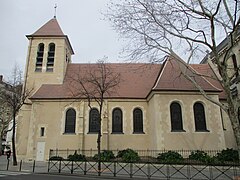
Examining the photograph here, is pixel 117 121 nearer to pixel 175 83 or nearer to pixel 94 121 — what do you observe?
pixel 94 121

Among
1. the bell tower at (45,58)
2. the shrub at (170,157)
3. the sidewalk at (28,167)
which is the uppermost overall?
the bell tower at (45,58)

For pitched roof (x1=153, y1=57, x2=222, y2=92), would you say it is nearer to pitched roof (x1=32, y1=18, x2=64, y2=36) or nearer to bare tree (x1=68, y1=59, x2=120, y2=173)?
bare tree (x1=68, y1=59, x2=120, y2=173)

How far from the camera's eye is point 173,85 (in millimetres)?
21828

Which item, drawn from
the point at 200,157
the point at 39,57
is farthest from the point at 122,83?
the point at 200,157

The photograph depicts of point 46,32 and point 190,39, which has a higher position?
point 46,32

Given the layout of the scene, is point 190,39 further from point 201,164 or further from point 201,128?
point 201,128

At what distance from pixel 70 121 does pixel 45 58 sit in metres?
9.32

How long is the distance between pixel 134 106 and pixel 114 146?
496cm

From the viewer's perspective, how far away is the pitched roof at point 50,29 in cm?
2861

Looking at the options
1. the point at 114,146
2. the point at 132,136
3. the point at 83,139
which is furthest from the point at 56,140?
the point at 132,136

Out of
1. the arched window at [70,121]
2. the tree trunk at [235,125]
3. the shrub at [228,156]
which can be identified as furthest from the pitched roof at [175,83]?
the arched window at [70,121]

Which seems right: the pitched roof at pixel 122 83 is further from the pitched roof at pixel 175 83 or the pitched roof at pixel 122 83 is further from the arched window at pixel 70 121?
the pitched roof at pixel 175 83

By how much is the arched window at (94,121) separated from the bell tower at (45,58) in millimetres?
5865

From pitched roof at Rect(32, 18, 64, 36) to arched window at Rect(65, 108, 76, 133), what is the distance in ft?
35.7
